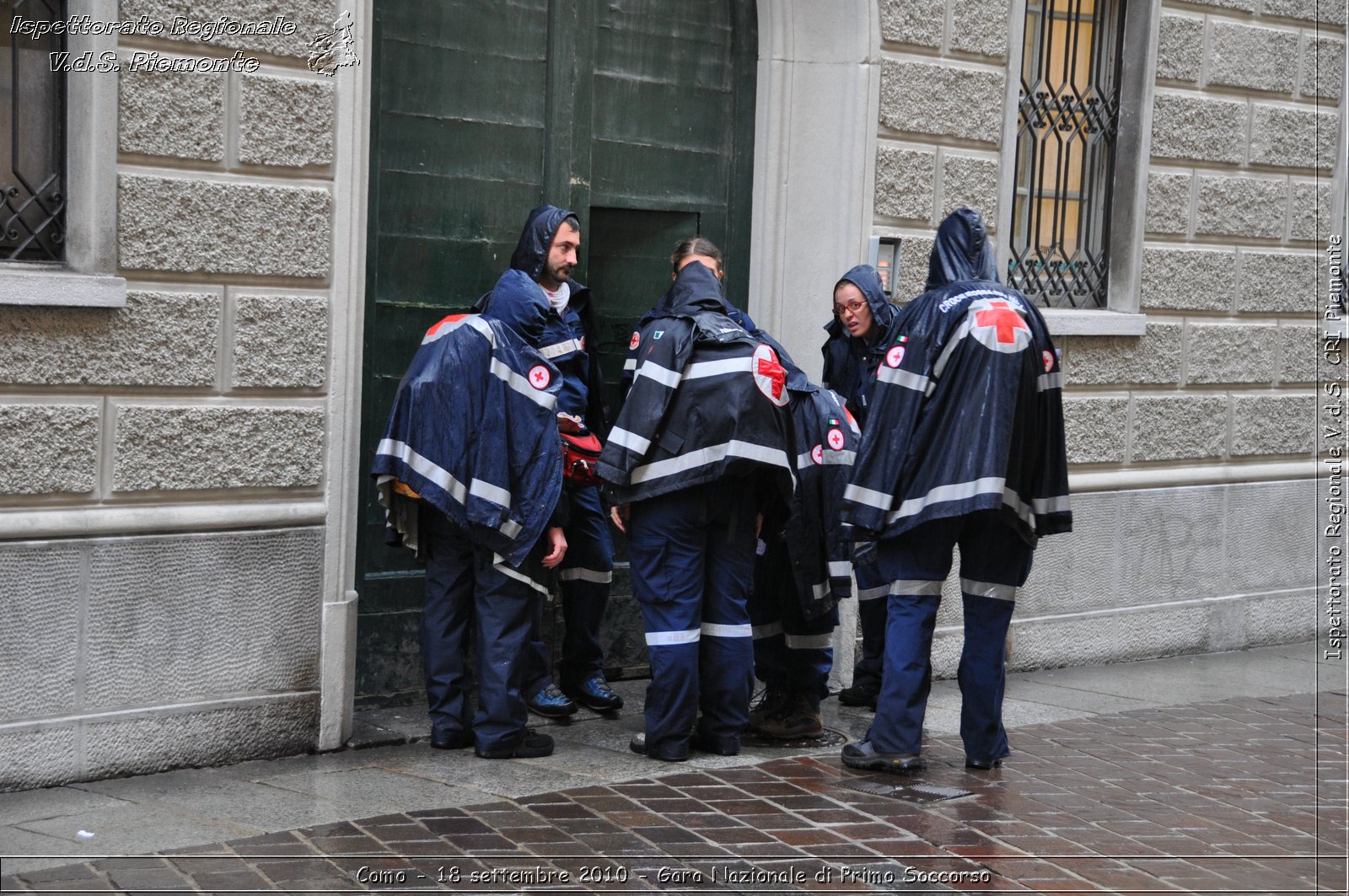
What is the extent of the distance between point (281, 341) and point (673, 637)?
1868mm

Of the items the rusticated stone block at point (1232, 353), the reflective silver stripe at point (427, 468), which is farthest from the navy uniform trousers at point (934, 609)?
the rusticated stone block at point (1232, 353)

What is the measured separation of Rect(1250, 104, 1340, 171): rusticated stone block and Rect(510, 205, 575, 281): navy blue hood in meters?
4.95

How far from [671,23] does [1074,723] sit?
3.79 metres

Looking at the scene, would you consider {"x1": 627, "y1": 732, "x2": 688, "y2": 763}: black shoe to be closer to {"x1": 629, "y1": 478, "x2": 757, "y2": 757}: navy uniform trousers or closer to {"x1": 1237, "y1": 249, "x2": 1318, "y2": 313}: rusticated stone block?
{"x1": 629, "y1": 478, "x2": 757, "y2": 757}: navy uniform trousers

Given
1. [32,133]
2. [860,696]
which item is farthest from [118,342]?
[860,696]

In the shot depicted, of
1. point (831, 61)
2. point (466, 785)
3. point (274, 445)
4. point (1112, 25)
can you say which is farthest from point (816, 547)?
point (1112, 25)

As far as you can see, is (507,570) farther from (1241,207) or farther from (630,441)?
(1241,207)

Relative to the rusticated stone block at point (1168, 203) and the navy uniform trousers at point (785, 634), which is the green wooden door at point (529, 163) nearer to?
the navy uniform trousers at point (785, 634)

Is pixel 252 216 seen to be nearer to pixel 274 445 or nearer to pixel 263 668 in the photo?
pixel 274 445

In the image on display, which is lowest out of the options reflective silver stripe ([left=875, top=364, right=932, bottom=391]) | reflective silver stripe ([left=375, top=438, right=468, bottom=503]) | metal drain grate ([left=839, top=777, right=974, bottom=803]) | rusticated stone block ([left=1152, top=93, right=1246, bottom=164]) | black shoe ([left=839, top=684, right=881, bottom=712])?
black shoe ([left=839, top=684, right=881, bottom=712])

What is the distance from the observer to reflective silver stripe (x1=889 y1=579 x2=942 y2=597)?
21.5 ft

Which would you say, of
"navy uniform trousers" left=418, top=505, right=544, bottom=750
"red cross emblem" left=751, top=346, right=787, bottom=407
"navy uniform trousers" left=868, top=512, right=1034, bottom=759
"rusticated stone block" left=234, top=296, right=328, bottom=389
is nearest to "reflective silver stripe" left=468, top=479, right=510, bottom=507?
"navy uniform trousers" left=418, top=505, right=544, bottom=750

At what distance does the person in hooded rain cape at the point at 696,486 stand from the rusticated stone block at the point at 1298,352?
16.2 ft

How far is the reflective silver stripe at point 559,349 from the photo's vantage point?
708 cm
